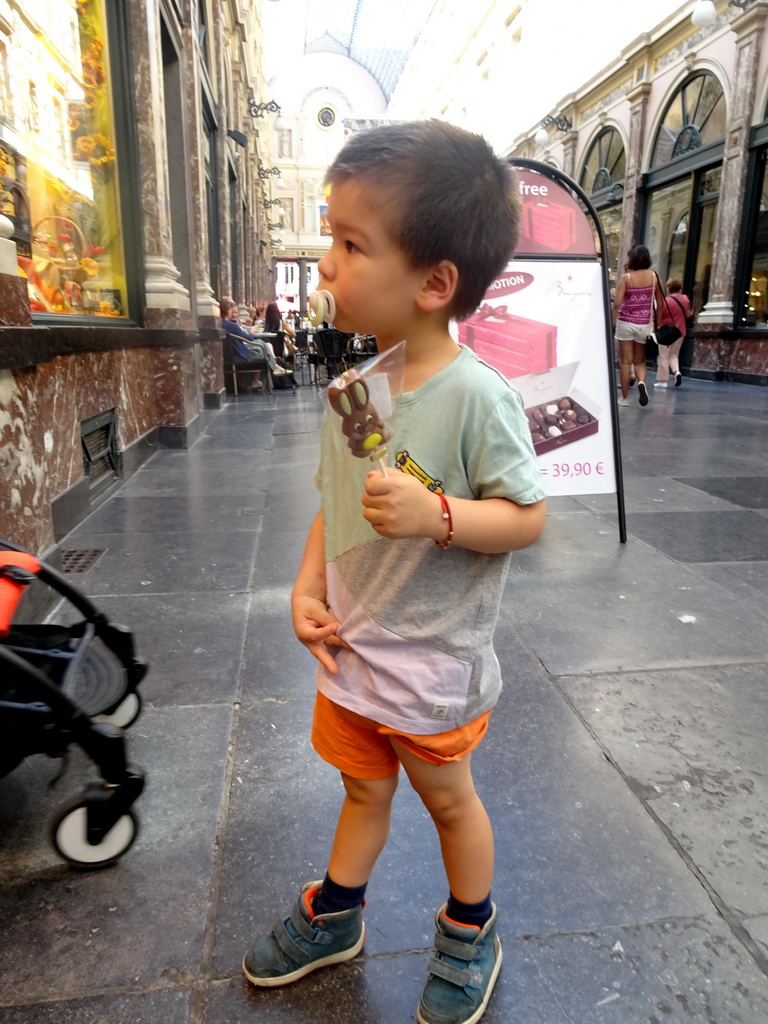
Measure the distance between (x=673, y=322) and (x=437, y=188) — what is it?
480 inches

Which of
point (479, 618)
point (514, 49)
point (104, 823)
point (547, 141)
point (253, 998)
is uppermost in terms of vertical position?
point (514, 49)

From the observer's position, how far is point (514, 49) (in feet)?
83.4

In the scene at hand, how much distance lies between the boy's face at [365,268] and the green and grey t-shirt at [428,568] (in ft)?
0.42

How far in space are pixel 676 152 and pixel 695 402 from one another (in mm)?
7815

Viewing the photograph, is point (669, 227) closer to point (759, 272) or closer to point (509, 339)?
point (759, 272)

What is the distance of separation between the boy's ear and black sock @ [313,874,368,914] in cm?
106

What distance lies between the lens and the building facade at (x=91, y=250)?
3.07 meters

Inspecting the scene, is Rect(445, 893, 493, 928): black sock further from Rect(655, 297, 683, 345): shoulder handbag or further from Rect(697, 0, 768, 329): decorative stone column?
Rect(697, 0, 768, 329): decorative stone column

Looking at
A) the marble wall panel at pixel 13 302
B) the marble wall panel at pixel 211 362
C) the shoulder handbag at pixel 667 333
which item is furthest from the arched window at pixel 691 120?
the marble wall panel at pixel 13 302

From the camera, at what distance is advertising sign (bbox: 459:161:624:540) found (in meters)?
3.61

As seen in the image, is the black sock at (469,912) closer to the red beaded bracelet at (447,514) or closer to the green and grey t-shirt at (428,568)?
the green and grey t-shirt at (428,568)

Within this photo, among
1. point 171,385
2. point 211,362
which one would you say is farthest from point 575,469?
point 211,362

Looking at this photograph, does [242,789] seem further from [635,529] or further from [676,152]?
[676,152]

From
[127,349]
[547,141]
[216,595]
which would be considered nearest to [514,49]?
[547,141]
